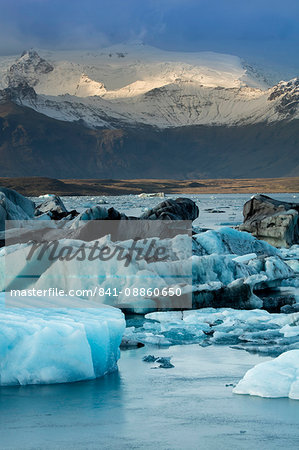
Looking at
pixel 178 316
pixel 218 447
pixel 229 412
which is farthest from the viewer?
pixel 178 316

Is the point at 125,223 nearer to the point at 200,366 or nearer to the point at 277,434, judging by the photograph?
the point at 200,366

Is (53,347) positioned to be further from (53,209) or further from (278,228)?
(53,209)

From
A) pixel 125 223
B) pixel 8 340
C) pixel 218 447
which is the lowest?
pixel 218 447

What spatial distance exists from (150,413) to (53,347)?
4.64 feet

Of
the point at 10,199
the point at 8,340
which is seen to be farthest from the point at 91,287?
the point at 10,199

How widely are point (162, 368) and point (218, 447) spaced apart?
2770 mm

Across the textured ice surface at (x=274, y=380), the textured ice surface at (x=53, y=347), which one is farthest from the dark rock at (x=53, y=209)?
the textured ice surface at (x=274, y=380)

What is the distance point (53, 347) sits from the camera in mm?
7680

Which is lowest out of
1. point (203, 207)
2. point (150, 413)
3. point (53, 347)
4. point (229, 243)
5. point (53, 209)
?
point (150, 413)

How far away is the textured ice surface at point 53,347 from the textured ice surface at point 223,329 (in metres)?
2.04

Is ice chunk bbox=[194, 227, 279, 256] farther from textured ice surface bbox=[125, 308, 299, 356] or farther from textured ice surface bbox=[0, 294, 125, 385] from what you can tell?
textured ice surface bbox=[0, 294, 125, 385]

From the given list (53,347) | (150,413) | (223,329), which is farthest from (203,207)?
(150,413)

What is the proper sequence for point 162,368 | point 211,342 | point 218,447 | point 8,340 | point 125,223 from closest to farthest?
point 218,447, point 8,340, point 162,368, point 211,342, point 125,223

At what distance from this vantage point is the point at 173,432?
6.35 m
